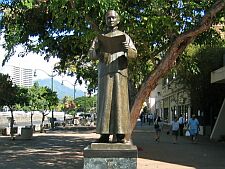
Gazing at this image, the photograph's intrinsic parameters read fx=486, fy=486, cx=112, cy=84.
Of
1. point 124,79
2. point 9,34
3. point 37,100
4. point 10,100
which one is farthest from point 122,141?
point 37,100

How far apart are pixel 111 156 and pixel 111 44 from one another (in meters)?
1.90

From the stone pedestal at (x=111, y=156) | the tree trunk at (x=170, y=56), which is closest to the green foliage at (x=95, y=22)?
the tree trunk at (x=170, y=56)

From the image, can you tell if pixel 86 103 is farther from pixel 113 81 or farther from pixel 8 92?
pixel 113 81

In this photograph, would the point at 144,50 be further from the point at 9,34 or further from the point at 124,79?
the point at 124,79

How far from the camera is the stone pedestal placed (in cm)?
767

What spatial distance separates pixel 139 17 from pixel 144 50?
10.7ft

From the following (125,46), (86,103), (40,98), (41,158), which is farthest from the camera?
(86,103)

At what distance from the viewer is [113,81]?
26.5 ft

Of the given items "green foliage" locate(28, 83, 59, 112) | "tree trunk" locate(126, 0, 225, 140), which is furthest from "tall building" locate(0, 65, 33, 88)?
"tree trunk" locate(126, 0, 225, 140)

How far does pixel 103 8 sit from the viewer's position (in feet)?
42.6

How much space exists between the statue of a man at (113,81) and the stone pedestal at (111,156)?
9.2 inches

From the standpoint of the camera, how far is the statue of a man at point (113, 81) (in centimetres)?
794

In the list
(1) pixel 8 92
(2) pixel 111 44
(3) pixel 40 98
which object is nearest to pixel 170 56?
(2) pixel 111 44

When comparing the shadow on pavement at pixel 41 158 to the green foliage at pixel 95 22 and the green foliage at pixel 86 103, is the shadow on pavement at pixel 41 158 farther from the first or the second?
the green foliage at pixel 86 103
